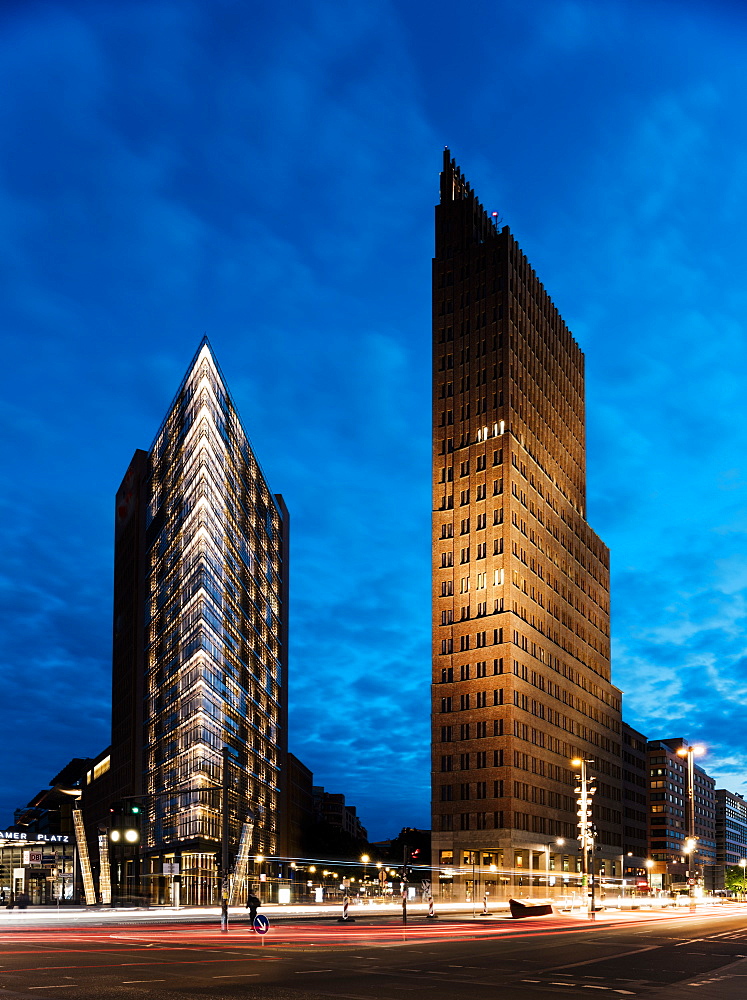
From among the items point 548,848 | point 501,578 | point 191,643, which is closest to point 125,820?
point 191,643

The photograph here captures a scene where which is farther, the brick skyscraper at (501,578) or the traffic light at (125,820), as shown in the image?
the brick skyscraper at (501,578)

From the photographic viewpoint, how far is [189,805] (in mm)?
107562

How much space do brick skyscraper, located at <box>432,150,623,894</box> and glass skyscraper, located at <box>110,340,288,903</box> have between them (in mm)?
25846

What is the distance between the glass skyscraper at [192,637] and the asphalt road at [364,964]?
55.1 meters

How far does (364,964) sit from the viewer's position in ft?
108

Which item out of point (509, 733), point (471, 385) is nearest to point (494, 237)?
point (471, 385)

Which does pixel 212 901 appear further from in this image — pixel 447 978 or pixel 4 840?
pixel 447 978

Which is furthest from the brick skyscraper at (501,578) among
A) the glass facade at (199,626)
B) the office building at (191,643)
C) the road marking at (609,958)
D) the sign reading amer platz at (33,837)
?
the road marking at (609,958)

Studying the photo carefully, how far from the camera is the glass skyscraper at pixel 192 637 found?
111375 mm

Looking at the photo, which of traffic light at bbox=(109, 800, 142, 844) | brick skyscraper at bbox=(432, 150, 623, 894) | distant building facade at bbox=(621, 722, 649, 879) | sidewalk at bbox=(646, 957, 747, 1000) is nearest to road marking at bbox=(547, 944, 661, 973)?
sidewalk at bbox=(646, 957, 747, 1000)

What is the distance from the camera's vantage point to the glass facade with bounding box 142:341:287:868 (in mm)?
111062

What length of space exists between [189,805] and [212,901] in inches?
597

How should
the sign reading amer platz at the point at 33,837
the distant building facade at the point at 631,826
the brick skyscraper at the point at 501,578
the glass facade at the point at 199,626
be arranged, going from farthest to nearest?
1. the distant building facade at the point at 631,826
2. the brick skyscraper at the point at 501,578
3. the glass facade at the point at 199,626
4. the sign reading amer platz at the point at 33,837

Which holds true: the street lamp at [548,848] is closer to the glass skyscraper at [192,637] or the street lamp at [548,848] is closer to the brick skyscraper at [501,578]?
the brick skyscraper at [501,578]
